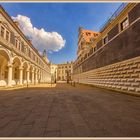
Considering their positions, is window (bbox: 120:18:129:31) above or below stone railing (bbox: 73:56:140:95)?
above

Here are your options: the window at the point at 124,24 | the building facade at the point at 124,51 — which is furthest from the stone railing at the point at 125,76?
the window at the point at 124,24

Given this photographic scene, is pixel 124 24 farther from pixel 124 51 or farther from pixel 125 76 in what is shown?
pixel 125 76

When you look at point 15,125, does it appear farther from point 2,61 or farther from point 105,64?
point 2,61

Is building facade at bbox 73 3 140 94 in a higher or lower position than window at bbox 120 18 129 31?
lower

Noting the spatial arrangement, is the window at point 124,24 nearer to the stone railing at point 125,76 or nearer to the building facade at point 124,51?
the building facade at point 124,51

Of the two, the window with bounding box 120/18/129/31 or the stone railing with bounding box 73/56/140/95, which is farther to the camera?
the window with bounding box 120/18/129/31

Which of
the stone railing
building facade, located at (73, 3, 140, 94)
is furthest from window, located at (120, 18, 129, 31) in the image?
the stone railing

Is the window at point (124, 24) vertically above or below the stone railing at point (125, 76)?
above

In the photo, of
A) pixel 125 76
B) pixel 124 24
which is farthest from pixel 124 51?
pixel 124 24

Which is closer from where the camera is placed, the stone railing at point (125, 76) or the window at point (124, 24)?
the stone railing at point (125, 76)

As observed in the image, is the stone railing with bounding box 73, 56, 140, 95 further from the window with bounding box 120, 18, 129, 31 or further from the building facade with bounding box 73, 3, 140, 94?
the window with bounding box 120, 18, 129, 31

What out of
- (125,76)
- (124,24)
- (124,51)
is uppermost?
(124,24)

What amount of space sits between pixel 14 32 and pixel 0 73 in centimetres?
669

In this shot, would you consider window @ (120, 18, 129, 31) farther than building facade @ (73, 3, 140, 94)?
Yes
